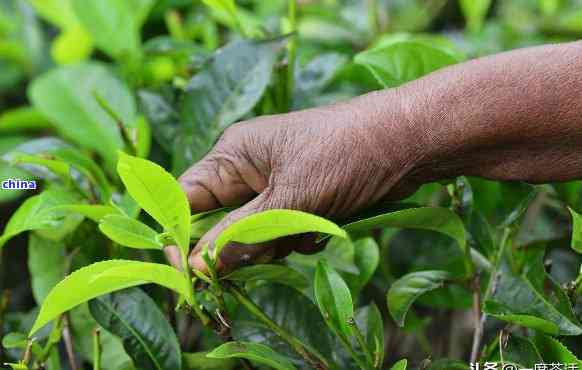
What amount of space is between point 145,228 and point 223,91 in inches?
13.9

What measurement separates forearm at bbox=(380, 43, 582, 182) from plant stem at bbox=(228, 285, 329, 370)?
26cm

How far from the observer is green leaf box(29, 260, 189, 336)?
744 mm

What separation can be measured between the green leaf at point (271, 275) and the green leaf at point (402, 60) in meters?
0.30

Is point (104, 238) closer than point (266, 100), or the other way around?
point (104, 238)

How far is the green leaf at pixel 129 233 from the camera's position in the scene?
83 centimetres

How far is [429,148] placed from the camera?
35.2 inches

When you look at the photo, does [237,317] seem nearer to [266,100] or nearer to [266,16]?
[266,100]

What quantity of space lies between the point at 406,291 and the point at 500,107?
257 mm

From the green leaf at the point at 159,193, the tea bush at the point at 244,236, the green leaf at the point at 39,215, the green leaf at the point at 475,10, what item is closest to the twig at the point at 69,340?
the tea bush at the point at 244,236

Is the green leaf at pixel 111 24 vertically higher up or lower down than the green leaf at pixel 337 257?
higher up

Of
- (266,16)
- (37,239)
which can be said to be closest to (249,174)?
(37,239)

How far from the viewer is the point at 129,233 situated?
0.84 meters

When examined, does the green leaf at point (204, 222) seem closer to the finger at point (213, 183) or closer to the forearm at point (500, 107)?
the finger at point (213, 183)

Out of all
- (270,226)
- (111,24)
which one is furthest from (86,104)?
(270,226)
